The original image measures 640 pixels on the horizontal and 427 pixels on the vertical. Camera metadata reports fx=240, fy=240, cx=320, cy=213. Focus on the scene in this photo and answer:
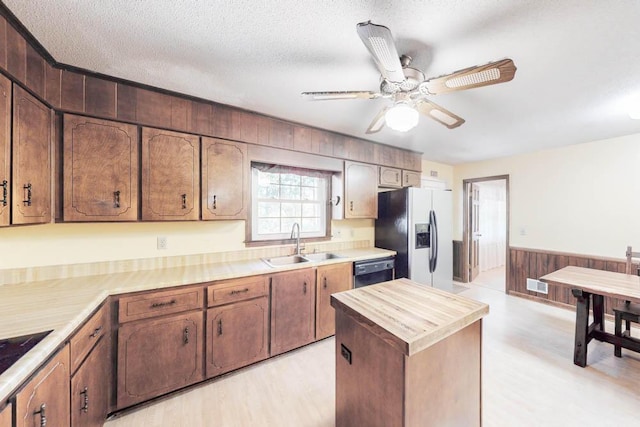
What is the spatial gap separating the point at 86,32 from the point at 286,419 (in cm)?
269

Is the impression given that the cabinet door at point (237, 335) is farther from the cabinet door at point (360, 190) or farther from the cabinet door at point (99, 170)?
the cabinet door at point (360, 190)

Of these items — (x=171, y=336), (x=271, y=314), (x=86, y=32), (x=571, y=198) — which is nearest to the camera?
(x=86, y=32)

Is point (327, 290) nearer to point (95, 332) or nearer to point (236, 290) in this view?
point (236, 290)

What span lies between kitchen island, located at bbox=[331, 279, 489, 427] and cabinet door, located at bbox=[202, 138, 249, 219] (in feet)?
4.57

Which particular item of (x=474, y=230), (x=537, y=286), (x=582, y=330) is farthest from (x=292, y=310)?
(x=474, y=230)

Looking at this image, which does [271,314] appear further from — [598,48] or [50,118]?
[598,48]

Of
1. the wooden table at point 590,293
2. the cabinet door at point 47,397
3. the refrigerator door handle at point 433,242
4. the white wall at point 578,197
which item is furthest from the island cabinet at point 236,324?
the white wall at point 578,197

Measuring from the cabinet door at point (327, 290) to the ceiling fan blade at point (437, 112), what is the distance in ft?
5.46

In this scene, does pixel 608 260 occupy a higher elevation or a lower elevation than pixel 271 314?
higher

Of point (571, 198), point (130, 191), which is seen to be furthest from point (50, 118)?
point (571, 198)

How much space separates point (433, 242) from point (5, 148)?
3.92m

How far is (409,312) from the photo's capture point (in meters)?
1.24

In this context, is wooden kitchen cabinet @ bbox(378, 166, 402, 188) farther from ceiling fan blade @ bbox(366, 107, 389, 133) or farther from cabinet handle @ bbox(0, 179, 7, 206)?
cabinet handle @ bbox(0, 179, 7, 206)

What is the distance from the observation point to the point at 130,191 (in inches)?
73.0
